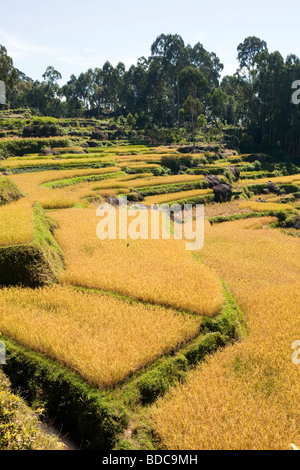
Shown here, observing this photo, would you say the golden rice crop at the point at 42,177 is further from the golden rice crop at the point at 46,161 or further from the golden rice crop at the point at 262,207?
the golden rice crop at the point at 262,207

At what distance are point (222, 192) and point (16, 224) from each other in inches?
910

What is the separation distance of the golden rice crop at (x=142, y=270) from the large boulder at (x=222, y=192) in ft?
56.7

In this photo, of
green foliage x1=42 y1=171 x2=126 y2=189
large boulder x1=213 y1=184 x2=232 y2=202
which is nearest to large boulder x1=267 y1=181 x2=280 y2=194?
large boulder x1=213 y1=184 x2=232 y2=202

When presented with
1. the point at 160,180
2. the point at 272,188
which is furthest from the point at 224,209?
the point at 272,188

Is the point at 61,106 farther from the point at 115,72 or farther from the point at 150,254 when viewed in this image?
the point at 150,254

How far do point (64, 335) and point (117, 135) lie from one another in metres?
56.7

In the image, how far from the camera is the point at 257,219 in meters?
23.8

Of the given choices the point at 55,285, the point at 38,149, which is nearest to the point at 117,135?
the point at 38,149

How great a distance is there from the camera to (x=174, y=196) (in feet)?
90.3

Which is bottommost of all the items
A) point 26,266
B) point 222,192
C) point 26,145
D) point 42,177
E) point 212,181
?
point 26,266

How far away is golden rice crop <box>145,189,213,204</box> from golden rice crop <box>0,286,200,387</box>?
57.9ft

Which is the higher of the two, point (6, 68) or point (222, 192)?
point (6, 68)

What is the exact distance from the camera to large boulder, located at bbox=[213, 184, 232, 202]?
3031cm

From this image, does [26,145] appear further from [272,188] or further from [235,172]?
[272,188]
